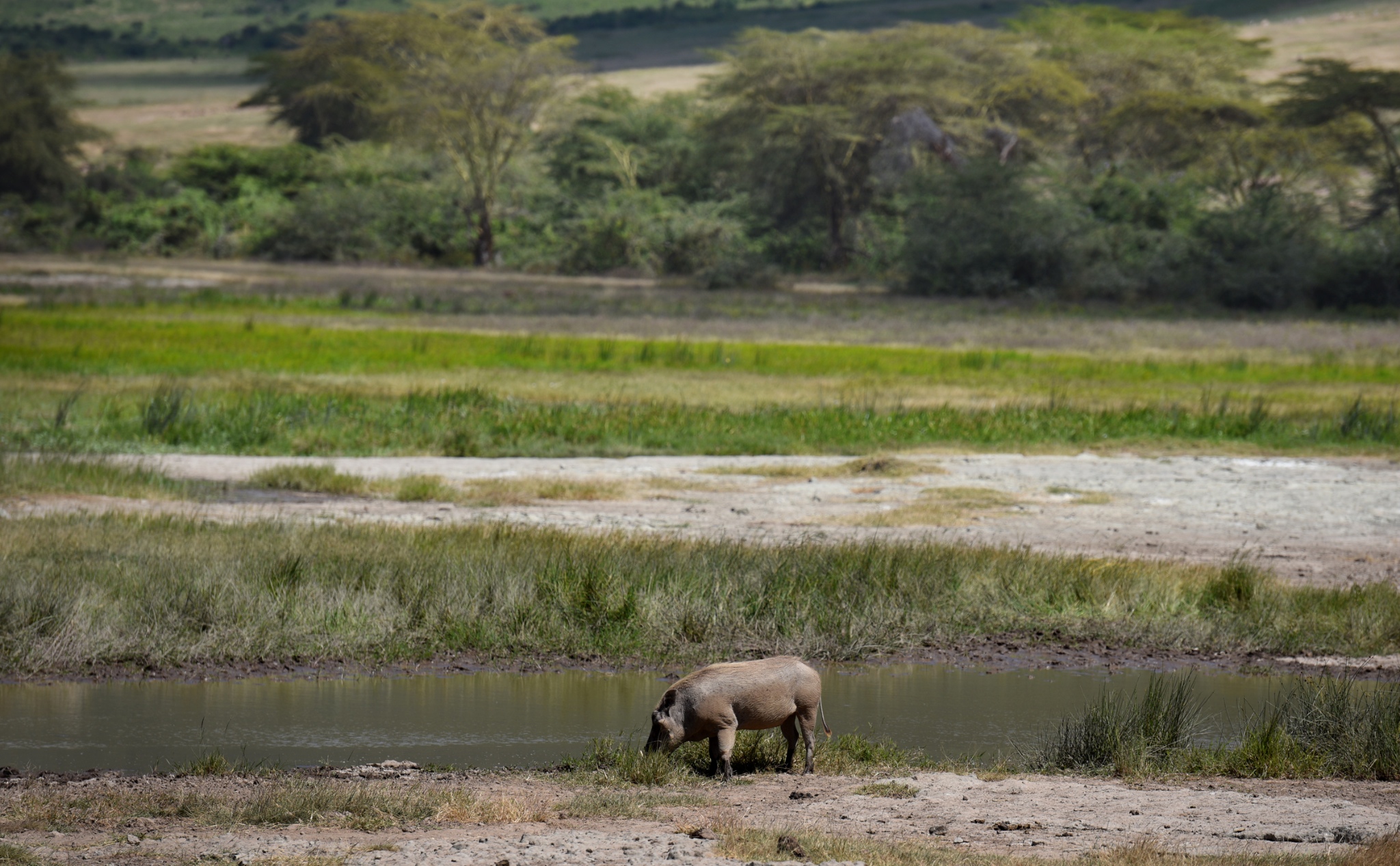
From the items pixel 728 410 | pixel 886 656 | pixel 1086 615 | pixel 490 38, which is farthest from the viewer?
pixel 490 38

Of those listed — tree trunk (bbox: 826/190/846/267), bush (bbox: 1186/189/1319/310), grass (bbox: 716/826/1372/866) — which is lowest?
tree trunk (bbox: 826/190/846/267)

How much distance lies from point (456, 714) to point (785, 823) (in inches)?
132

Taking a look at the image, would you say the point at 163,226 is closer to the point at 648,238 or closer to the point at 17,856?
the point at 648,238

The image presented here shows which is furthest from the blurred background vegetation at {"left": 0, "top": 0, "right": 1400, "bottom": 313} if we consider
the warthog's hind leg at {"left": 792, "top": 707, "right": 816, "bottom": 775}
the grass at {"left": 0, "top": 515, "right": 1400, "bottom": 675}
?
the warthog's hind leg at {"left": 792, "top": 707, "right": 816, "bottom": 775}

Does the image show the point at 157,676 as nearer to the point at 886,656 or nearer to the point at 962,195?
the point at 886,656

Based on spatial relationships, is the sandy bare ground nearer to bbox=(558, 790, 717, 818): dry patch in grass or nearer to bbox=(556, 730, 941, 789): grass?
bbox=(556, 730, 941, 789): grass

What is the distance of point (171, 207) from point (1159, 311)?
42386 millimetres

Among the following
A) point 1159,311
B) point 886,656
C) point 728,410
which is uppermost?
point 886,656

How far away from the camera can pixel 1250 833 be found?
6.25m

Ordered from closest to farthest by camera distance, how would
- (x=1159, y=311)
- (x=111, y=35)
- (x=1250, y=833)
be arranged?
(x=1250, y=833), (x=1159, y=311), (x=111, y=35)

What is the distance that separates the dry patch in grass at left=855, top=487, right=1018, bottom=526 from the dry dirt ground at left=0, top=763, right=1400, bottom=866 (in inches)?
289

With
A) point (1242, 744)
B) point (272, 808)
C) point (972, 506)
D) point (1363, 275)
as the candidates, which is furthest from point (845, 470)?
point (1363, 275)

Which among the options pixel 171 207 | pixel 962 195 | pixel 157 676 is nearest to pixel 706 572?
pixel 157 676

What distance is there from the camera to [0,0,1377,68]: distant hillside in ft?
489
